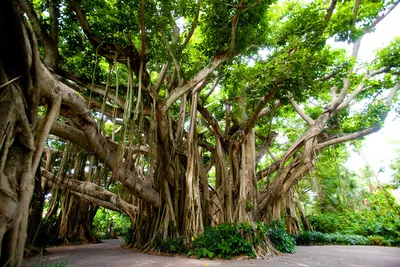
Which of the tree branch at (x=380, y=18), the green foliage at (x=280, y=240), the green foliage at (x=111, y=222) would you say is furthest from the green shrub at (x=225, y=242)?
the green foliage at (x=111, y=222)

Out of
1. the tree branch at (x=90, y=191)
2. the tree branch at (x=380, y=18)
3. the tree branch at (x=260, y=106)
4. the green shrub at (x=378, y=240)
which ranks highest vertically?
the tree branch at (x=380, y=18)

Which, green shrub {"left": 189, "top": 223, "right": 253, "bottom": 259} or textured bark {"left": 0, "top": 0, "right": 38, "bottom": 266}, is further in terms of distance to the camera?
green shrub {"left": 189, "top": 223, "right": 253, "bottom": 259}

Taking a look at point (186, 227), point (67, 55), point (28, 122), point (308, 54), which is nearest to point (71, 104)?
point (28, 122)

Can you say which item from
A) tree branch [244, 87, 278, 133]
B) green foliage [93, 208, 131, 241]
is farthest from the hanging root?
green foliage [93, 208, 131, 241]

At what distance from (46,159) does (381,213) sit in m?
11.6

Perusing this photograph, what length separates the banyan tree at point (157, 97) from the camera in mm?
1973

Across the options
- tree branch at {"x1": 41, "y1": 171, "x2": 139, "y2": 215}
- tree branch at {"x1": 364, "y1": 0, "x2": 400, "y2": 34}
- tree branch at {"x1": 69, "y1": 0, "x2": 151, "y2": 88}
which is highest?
tree branch at {"x1": 364, "y1": 0, "x2": 400, "y2": 34}

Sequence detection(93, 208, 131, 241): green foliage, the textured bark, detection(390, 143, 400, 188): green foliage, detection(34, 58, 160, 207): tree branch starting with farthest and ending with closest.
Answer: detection(390, 143, 400, 188): green foliage, detection(93, 208, 131, 241): green foliage, detection(34, 58, 160, 207): tree branch, the textured bark

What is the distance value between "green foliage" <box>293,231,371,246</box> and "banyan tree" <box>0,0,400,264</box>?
2.15 metres

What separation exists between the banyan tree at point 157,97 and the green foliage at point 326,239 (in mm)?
2155

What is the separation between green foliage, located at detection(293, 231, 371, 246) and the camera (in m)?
6.89

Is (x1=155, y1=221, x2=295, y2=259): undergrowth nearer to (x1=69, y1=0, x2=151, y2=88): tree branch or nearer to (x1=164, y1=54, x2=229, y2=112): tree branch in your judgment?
(x1=164, y1=54, x2=229, y2=112): tree branch

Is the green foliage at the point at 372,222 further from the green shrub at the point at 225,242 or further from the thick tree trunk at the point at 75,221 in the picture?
the thick tree trunk at the point at 75,221

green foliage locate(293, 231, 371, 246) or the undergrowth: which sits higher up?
the undergrowth
